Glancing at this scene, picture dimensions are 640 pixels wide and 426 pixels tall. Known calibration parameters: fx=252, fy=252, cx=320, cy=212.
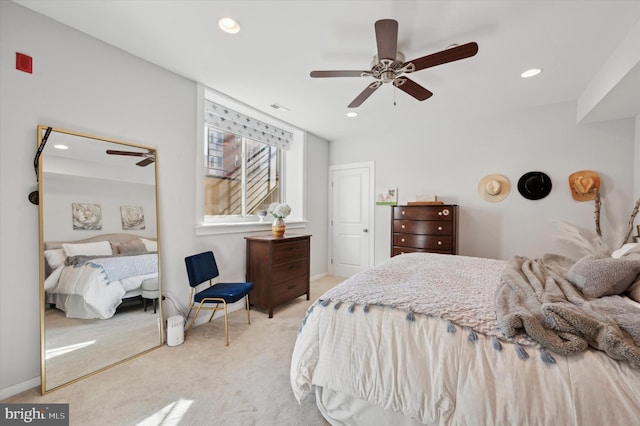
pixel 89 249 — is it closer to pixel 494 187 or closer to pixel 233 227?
pixel 233 227

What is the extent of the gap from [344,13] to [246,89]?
143 cm

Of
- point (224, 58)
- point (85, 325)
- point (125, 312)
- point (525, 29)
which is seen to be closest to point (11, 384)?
point (85, 325)

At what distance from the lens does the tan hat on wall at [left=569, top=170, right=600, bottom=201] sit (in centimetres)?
282

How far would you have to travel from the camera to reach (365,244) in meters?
4.35

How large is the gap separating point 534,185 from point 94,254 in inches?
180

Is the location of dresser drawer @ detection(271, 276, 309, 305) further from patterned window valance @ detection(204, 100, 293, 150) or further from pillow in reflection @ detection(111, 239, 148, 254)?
patterned window valance @ detection(204, 100, 293, 150)

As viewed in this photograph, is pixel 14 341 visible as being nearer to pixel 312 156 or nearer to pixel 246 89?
pixel 246 89

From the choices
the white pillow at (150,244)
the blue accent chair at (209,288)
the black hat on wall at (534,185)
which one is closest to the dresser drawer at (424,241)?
the black hat on wall at (534,185)

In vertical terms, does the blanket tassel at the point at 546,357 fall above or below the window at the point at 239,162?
below

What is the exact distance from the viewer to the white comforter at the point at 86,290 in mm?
1752

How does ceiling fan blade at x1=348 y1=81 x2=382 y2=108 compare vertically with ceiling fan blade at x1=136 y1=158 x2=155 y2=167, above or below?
above

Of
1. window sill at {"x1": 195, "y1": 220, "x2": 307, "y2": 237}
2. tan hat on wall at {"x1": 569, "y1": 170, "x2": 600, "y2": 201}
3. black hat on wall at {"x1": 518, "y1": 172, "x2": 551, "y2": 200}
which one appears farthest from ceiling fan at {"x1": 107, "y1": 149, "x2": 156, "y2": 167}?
tan hat on wall at {"x1": 569, "y1": 170, "x2": 600, "y2": 201}

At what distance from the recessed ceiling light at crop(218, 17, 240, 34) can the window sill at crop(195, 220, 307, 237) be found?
5.86ft

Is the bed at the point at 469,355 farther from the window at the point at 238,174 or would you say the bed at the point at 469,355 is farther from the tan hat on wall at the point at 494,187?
the window at the point at 238,174
